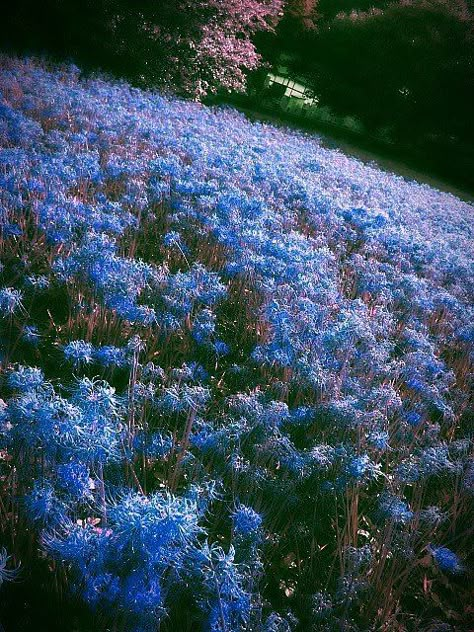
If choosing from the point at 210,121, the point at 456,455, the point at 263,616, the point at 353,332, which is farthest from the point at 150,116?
the point at 263,616

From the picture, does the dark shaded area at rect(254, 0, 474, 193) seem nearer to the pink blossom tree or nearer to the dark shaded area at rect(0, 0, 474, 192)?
the dark shaded area at rect(0, 0, 474, 192)

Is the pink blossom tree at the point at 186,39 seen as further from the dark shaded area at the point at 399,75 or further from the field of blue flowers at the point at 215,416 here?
the dark shaded area at the point at 399,75

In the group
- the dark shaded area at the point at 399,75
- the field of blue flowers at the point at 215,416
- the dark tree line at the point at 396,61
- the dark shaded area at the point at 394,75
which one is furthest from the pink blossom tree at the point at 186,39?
the dark tree line at the point at 396,61

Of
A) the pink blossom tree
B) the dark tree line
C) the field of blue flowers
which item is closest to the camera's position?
the field of blue flowers

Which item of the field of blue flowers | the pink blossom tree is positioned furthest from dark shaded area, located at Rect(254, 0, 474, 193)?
the field of blue flowers

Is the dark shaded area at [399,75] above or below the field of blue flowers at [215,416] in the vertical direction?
above

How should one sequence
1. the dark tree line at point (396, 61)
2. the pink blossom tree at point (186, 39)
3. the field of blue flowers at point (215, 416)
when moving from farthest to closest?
1. the dark tree line at point (396, 61)
2. the pink blossom tree at point (186, 39)
3. the field of blue flowers at point (215, 416)

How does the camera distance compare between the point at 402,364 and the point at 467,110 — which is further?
the point at 467,110

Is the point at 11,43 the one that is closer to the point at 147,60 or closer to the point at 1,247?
the point at 147,60

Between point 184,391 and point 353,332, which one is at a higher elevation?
point 353,332
